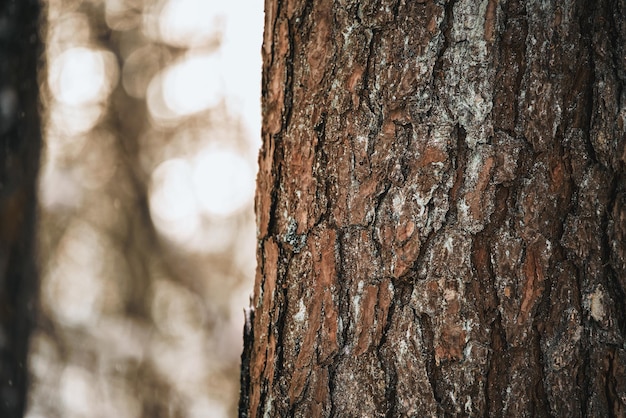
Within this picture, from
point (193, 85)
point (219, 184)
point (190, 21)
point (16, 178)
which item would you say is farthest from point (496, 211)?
point (190, 21)

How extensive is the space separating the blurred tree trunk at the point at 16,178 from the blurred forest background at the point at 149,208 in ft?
6.67

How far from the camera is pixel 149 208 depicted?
493 centimetres

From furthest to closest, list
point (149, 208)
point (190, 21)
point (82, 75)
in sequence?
point (149, 208) → point (190, 21) → point (82, 75)

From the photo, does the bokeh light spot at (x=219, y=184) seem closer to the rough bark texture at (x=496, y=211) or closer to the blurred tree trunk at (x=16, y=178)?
the blurred tree trunk at (x=16, y=178)

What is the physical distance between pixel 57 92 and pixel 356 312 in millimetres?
4215

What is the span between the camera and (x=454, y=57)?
2.58ft

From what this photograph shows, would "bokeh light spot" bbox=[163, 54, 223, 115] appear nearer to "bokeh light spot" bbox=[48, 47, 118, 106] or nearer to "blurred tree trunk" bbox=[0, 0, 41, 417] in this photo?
"bokeh light spot" bbox=[48, 47, 118, 106]

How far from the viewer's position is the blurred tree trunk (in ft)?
7.43

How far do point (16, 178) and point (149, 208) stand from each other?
267 cm

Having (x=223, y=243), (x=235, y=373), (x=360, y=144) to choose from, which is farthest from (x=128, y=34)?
(x=360, y=144)

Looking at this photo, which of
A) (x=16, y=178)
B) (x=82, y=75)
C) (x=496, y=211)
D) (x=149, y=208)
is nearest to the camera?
(x=496, y=211)

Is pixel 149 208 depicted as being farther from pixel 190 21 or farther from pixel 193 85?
pixel 190 21

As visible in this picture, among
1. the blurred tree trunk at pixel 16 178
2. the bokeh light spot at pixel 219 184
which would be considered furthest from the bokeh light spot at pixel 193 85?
the blurred tree trunk at pixel 16 178

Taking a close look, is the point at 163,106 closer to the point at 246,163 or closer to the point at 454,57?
the point at 246,163
